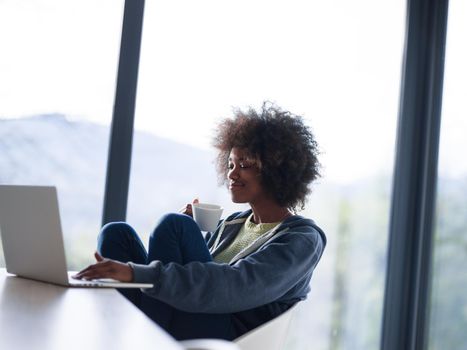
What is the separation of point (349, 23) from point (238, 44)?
61 cm

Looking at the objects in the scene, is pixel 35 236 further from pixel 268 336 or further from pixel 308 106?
pixel 308 106

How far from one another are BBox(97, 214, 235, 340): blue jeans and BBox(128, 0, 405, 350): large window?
83 cm

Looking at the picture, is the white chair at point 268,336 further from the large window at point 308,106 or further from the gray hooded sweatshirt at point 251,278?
the large window at point 308,106

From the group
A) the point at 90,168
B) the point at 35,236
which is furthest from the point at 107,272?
the point at 90,168

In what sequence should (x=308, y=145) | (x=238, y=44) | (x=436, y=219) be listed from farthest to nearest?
(x=436, y=219) → (x=238, y=44) → (x=308, y=145)

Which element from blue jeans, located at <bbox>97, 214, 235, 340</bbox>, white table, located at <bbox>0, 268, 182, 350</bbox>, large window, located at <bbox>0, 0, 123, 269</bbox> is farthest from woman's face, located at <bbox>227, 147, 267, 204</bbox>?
white table, located at <bbox>0, 268, 182, 350</bbox>

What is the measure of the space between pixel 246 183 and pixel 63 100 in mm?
822

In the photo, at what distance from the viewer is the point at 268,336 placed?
1594mm

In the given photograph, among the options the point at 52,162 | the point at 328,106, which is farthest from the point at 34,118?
the point at 328,106

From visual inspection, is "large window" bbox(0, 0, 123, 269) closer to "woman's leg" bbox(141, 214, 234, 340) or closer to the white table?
"woman's leg" bbox(141, 214, 234, 340)

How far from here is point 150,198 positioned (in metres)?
2.64

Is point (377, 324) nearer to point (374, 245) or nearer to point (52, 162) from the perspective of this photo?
point (374, 245)

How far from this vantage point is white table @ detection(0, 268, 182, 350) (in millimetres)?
858

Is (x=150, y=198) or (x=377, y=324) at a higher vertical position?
(x=150, y=198)
